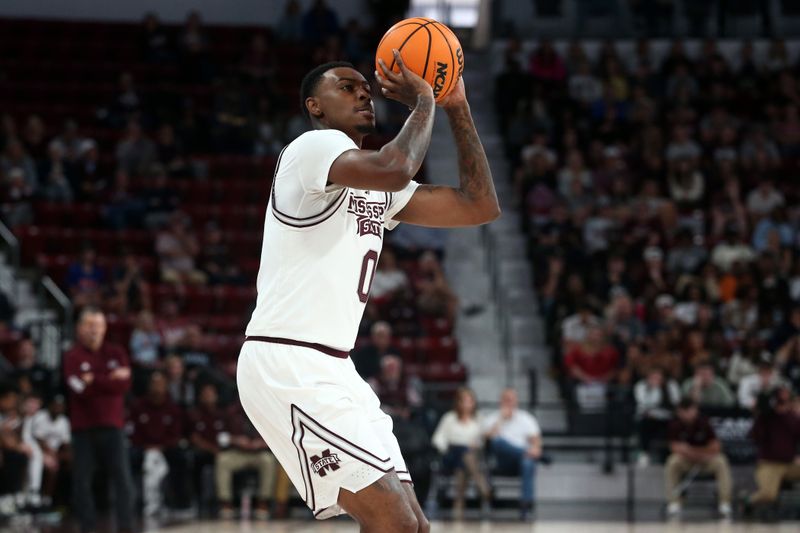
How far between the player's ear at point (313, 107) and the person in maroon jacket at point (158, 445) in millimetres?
8817

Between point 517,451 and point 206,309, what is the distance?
474 cm

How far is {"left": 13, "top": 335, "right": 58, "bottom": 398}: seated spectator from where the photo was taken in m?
13.4

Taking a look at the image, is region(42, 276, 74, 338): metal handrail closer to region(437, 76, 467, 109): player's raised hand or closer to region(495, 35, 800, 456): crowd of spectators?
region(495, 35, 800, 456): crowd of spectators

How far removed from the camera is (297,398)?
4395mm

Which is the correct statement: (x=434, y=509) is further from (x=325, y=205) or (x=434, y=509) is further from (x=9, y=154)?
(x=325, y=205)

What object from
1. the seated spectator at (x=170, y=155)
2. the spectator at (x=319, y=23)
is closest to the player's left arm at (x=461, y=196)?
the seated spectator at (x=170, y=155)

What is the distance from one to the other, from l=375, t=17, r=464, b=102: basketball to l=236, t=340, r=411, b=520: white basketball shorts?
1.16 metres

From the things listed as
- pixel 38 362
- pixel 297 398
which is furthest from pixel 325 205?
pixel 38 362

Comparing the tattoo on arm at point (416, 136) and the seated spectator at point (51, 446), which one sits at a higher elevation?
the tattoo on arm at point (416, 136)

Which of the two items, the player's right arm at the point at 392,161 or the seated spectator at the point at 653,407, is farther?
the seated spectator at the point at 653,407

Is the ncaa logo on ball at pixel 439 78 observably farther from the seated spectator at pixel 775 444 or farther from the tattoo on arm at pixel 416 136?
the seated spectator at pixel 775 444

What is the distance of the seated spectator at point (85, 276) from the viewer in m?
15.4

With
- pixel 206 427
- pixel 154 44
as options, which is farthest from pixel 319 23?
pixel 206 427

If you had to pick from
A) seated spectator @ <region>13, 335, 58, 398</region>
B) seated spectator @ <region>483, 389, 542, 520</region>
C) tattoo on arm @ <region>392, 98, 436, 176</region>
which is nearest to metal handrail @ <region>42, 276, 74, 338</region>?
seated spectator @ <region>13, 335, 58, 398</region>
